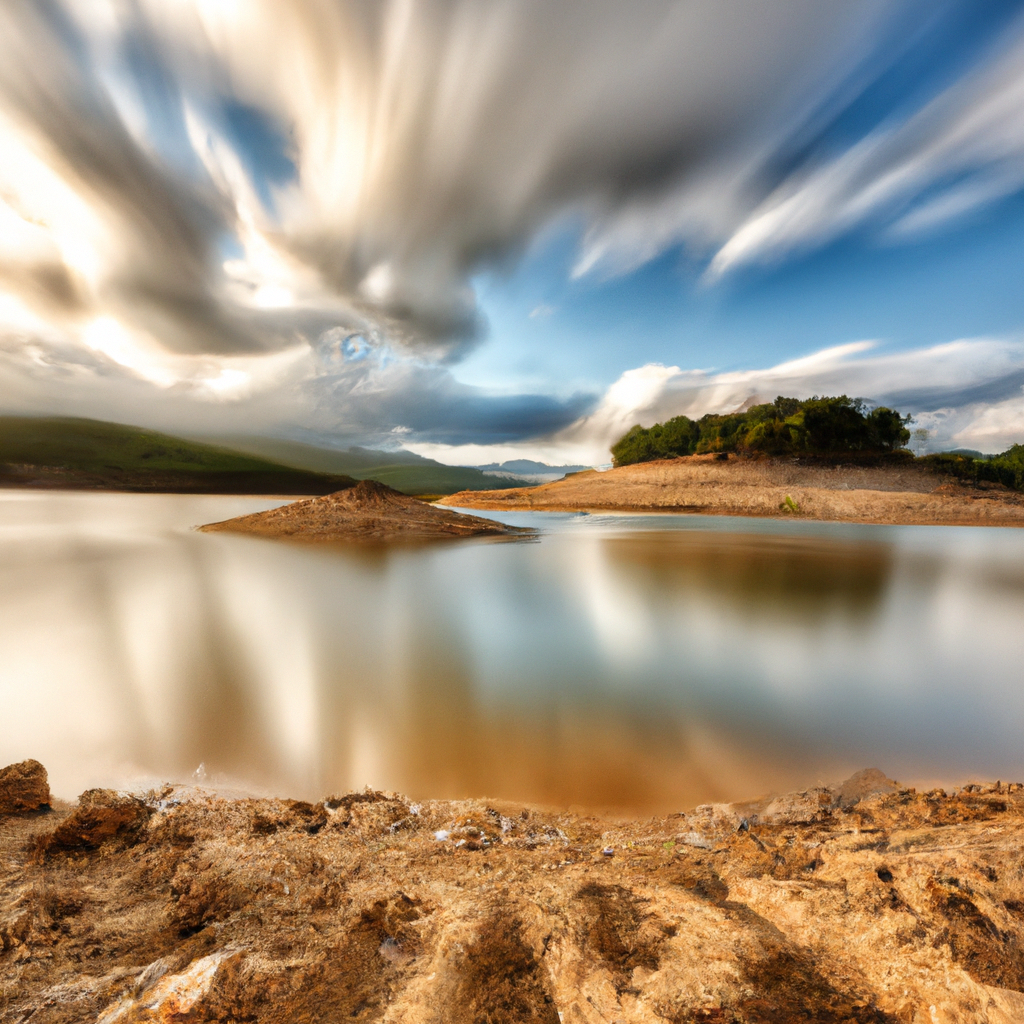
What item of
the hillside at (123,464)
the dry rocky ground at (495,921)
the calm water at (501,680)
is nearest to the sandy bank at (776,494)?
the calm water at (501,680)

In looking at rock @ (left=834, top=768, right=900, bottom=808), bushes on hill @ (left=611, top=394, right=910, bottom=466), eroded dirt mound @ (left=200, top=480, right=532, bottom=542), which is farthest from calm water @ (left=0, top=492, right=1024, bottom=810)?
bushes on hill @ (left=611, top=394, right=910, bottom=466)

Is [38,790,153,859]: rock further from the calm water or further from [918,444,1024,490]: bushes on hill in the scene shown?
[918,444,1024,490]: bushes on hill

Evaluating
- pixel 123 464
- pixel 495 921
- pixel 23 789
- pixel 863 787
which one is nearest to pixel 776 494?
pixel 863 787

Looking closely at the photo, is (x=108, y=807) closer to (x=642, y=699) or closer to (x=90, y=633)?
(x=642, y=699)

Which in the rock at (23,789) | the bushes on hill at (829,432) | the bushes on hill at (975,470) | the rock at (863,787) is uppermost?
the bushes on hill at (829,432)

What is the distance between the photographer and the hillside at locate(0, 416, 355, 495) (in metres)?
70.7

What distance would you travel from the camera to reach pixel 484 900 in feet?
6.04

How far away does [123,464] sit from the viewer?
86125mm

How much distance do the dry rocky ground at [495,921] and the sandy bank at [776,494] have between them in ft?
109

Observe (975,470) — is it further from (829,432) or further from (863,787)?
(863,787)

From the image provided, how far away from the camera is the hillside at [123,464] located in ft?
232

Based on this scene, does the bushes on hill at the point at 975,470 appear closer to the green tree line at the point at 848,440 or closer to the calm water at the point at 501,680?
the green tree line at the point at 848,440

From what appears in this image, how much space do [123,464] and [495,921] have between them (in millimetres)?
114815

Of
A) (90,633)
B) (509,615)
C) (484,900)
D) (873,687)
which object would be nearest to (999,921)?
(484,900)
